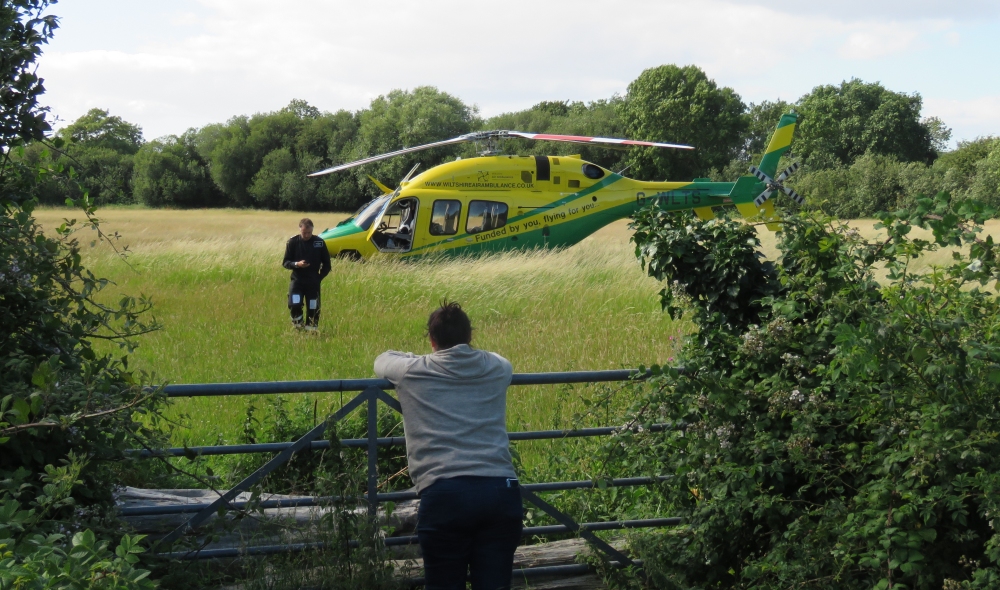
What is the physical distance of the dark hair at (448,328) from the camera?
378 cm

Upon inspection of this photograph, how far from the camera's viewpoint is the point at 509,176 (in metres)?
20.4

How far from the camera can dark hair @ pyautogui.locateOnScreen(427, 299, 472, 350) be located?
12.4 ft

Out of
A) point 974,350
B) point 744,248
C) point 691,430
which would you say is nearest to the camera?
point 974,350

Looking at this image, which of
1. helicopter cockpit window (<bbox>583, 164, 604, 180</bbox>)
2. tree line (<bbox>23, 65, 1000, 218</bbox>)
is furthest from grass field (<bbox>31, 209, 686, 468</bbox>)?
tree line (<bbox>23, 65, 1000, 218</bbox>)

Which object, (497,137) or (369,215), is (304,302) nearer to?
(369,215)

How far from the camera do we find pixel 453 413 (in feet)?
12.1

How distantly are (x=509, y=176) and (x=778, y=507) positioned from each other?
16.7 metres

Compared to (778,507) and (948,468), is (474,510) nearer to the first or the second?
(778,507)

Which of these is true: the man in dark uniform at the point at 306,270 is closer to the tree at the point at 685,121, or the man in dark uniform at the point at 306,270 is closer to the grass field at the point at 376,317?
the grass field at the point at 376,317

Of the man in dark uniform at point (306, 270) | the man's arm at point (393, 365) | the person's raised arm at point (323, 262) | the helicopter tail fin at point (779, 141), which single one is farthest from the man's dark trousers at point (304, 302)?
the helicopter tail fin at point (779, 141)

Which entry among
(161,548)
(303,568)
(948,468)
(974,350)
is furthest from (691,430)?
(161,548)

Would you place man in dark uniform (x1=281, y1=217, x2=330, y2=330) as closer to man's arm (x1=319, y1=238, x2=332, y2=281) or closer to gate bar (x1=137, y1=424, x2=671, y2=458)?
man's arm (x1=319, y1=238, x2=332, y2=281)

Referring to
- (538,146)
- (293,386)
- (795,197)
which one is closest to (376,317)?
(795,197)

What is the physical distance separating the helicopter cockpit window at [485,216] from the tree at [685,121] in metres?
57.3
